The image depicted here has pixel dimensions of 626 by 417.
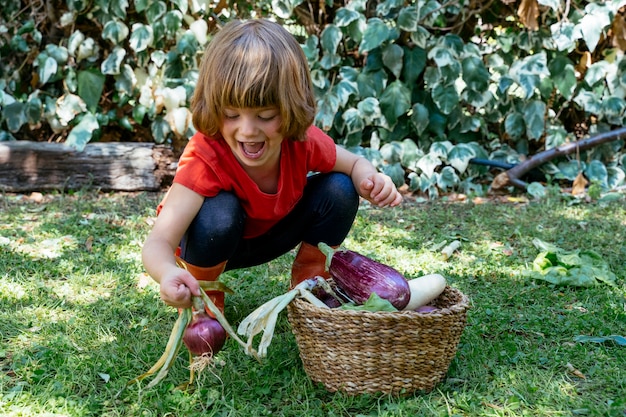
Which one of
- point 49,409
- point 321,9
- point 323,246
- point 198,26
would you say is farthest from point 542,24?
point 49,409

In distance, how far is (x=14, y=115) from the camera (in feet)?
14.3

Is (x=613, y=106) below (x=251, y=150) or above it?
below

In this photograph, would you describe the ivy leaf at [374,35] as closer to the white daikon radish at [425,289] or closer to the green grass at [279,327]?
the green grass at [279,327]

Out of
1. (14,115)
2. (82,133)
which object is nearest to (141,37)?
(82,133)

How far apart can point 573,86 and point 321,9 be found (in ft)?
5.24

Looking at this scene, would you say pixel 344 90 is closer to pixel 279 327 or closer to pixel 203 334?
pixel 279 327

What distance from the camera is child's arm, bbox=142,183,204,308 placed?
63.4 inches

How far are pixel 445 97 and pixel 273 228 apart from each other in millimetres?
2371

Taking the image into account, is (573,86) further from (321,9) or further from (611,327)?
(611,327)

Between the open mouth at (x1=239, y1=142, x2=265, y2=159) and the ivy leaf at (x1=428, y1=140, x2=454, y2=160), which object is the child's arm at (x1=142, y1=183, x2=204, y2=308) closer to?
the open mouth at (x1=239, y1=142, x2=265, y2=159)

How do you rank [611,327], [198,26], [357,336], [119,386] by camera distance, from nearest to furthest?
[357,336] → [119,386] → [611,327] → [198,26]

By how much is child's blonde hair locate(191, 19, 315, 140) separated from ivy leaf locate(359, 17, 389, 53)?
2.25m

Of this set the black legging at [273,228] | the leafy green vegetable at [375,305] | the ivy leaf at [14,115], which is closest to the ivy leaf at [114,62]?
the ivy leaf at [14,115]

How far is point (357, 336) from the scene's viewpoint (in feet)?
5.26
